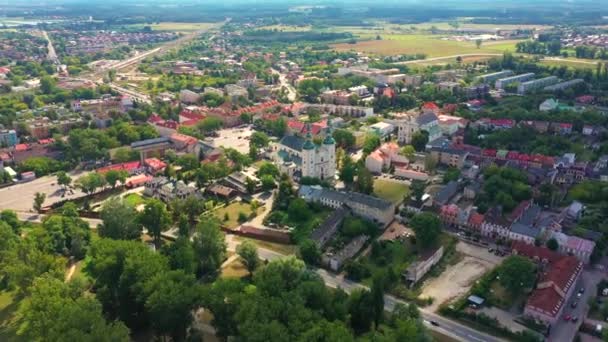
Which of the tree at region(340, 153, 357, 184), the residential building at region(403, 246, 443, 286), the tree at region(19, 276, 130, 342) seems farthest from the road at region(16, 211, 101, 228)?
the residential building at region(403, 246, 443, 286)

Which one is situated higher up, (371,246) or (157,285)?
(157,285)

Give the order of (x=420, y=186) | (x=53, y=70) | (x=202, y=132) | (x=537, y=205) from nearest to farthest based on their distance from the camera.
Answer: (x=537, y=205), (x=420, y=186), (x=202, y=132), (x=53, y=70)

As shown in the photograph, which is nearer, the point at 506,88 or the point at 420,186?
the point at 420,186

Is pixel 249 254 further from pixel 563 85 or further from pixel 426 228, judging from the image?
pixel 563 85

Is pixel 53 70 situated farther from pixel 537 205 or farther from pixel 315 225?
pixel 537 205

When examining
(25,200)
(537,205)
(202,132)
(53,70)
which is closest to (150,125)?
(202,132)

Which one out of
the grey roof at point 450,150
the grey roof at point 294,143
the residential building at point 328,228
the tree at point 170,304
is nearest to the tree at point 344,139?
the grey roof at point 294,143

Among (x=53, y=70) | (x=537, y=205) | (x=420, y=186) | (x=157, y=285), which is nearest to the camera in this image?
(x=157, y=285)
